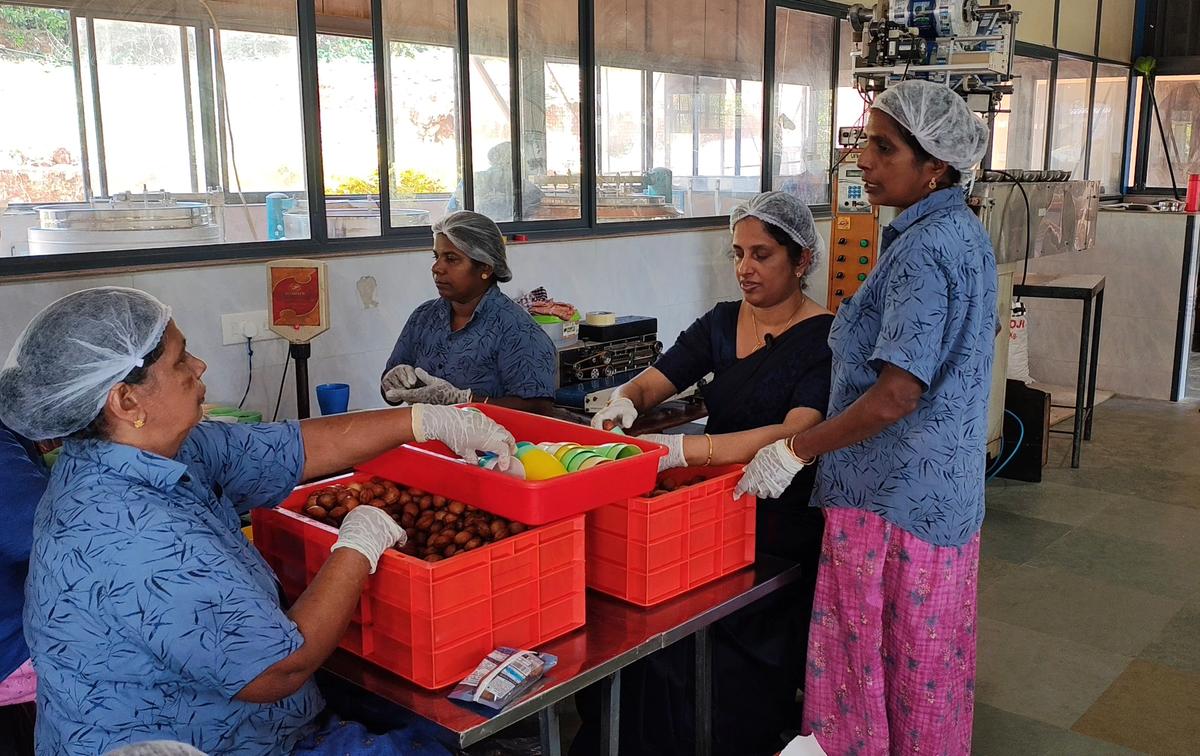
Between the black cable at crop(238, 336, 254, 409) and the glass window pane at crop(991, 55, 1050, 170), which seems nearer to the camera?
the black cable at crop(238, 336, 254, 409)

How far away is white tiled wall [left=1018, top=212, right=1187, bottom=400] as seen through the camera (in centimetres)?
644

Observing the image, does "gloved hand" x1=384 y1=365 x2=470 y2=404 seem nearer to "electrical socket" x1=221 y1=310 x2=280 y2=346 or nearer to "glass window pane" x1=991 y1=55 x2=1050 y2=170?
"electrical socket" x1=221 y1=310 x2=280 y2=346

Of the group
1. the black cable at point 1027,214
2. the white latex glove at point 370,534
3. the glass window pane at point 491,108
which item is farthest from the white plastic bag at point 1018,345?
the white latex glove at point 370,534

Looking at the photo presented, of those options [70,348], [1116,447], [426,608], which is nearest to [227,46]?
[70,348]

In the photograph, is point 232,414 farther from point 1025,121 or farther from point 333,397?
point 1025,121

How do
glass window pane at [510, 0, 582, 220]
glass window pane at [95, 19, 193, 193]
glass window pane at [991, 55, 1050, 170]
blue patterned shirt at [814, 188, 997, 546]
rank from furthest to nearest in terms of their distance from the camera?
glass window pane at [991, 55, 1050, 170]
glass window pane at [510, 0, 582, 220]
glass window pane at [95, 19, 193, 193]
blue patterned shirt at [814, 188, 997, 546]

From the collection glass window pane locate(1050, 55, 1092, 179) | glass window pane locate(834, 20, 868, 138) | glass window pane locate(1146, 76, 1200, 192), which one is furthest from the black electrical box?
glass window pane locate(1146, 76, 1200, 192)

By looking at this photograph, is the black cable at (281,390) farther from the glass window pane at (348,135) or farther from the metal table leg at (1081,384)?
the metal table leg at (1081,384)

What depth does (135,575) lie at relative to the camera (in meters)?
1.31

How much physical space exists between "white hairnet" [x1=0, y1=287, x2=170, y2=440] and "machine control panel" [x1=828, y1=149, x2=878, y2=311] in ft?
12.3

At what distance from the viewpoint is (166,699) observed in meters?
1.38

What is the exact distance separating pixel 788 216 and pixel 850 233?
255 centimetres

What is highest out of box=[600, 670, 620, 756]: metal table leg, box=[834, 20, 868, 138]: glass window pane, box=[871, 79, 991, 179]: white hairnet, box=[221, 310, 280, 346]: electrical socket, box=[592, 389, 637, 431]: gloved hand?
box=[834, 20, 868, 138]: glass window pane

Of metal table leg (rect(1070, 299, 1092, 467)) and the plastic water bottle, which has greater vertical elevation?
the plastic water bottle
